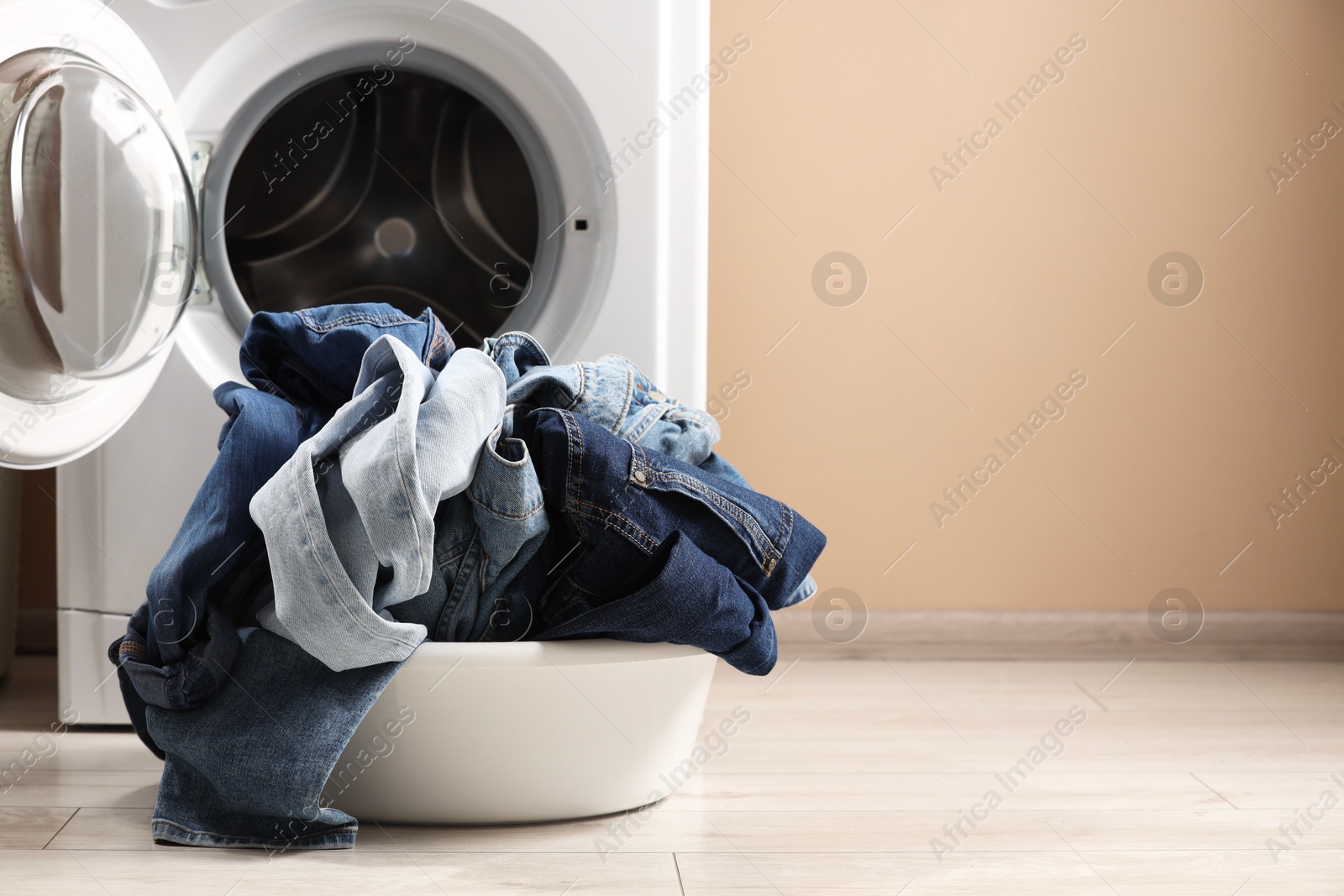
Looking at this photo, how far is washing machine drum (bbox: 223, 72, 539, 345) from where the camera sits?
44.9 inches

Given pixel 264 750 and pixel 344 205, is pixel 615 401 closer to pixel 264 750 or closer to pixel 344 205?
pixel 264 750

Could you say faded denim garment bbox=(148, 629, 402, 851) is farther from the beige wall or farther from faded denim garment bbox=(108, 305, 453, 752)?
the beige wall

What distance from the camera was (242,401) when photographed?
33.4 inches

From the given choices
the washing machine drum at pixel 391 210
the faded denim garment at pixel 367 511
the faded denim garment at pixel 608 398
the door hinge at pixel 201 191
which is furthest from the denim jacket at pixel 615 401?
the door hinge at pixel 201 191

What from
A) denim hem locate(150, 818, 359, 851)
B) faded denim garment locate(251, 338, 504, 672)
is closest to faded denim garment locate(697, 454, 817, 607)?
faded denim garment locate(251, 338, 504, 672)

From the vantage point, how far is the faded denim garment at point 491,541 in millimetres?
783

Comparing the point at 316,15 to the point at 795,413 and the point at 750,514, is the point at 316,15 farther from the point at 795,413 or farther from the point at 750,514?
the point at 795,413

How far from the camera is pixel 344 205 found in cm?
118

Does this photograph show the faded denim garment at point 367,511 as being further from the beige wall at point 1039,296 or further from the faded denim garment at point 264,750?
the beige wall at point 1039,296

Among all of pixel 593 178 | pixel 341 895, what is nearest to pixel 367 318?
pixel 593 178

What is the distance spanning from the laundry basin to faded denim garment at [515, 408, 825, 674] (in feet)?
0.11

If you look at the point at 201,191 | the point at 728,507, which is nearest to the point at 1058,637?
the point at 728,507

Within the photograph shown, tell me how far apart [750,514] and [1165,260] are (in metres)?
0.97

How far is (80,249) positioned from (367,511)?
1.26 feet
